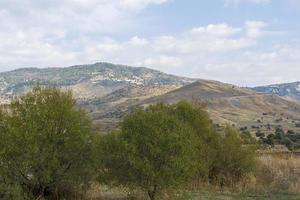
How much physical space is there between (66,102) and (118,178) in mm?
3737

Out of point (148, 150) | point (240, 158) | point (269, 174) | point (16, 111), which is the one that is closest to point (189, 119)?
point (240, 158)

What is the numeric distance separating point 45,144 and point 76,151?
4.16 feet

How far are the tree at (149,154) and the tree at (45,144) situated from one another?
1060mm

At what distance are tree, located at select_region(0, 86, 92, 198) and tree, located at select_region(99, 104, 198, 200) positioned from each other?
3.48 ft

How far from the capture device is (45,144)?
64.1 ft

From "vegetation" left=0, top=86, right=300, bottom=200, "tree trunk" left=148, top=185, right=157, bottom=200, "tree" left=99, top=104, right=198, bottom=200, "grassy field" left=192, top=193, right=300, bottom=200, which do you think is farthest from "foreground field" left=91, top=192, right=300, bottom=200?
"tree" left=99, top=104, right=198, bottom=200

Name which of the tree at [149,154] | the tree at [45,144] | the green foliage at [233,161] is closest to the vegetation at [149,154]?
the tree at [149,154]

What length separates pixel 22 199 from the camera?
1797cm

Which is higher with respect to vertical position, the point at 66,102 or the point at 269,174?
the point at 66,102

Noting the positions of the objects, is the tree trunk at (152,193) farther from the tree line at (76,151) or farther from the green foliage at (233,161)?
the green foliage at (233,161)

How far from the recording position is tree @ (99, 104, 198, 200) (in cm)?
1925

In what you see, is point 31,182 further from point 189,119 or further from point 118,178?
point 189,119

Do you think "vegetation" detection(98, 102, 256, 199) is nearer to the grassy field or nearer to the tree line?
the tree line

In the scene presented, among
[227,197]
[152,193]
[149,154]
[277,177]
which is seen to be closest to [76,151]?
[149,154]
